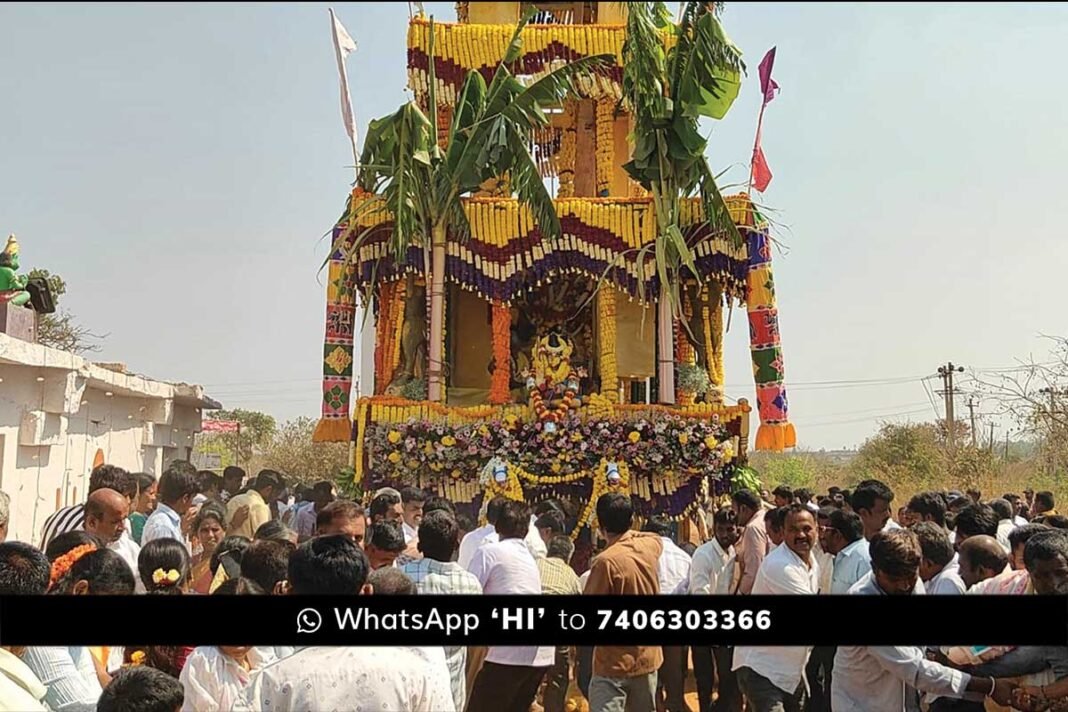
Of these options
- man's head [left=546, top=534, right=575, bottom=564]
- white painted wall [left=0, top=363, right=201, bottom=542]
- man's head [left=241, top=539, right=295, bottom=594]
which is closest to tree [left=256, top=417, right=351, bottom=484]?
white painted wall [left=0, top=363, right=201, bottom=542]

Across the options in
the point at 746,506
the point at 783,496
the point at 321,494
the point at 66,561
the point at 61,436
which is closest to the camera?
the point at 66,561

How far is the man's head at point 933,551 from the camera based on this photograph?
4.29 m

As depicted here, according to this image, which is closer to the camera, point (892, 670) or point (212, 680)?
point (212, 680)

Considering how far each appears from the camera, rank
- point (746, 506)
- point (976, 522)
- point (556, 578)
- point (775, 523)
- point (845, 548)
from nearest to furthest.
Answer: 1. point (845, 548)
2. point (775, 523)
3. point (976, 522)
4. point (556, 578)
5. point (746, 506)

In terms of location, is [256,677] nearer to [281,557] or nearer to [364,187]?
[281,557]

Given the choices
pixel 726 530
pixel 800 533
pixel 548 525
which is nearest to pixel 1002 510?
pixel 726 530

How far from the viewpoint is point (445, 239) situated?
10297 mm

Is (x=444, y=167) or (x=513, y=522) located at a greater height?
(x=444, y=167)

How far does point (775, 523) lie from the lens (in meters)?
4.91

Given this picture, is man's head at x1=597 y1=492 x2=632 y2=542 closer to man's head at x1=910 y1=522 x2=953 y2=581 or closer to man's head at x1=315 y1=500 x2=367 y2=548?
man's head at x1=315 y1=500 x2=367 y2=548

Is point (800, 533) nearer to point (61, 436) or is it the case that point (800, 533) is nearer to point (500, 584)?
point (500, 584)

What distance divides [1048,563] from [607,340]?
742 cm

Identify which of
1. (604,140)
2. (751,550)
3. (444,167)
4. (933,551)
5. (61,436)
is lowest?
(751,550)

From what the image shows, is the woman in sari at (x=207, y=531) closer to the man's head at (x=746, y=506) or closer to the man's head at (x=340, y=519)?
the man's head at (x=340, y=519)
